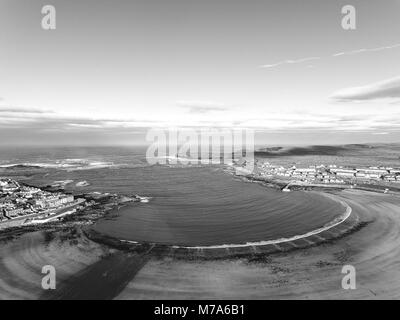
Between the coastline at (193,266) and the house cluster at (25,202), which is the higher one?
the house cluster at (25,202)

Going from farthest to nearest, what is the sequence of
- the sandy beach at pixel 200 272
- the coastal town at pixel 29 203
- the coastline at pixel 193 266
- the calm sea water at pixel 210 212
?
the coastal town at pixel 29 203 < the calm sea water at pixel 210 212 < the coastline at pixel 193 266 < the sandy beach at pixel 200 272

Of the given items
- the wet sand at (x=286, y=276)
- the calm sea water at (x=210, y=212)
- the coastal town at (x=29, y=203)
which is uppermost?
the coastal town at (x=29, y=203)

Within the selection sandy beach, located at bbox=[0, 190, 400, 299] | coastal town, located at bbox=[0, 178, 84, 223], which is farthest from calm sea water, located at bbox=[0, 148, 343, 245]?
coastal town, located at bbox=[0, 178, 84, 223]

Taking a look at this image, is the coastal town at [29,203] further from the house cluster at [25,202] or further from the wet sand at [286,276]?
the wet sand at [286,276]

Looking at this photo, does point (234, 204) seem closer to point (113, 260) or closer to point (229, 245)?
point (229, 245)

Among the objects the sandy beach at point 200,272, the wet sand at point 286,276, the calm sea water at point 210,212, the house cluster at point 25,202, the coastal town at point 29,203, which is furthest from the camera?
the house cluster at point 25,202

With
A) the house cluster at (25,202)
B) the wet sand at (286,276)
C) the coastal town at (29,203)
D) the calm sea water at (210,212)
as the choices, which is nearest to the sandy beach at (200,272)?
the wet sand at (286,276)

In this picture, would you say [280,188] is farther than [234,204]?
Yes
